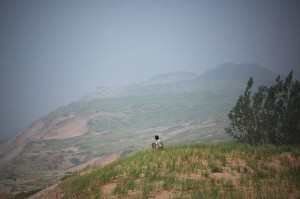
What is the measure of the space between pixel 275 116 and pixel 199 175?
94.0 feet

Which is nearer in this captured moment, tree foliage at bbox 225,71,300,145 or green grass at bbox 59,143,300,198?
green grass at bbox 59,143,300,198

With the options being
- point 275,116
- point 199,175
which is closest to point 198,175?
point 199,175

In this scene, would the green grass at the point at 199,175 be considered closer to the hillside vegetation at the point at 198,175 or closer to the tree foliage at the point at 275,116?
the hillside vegetation at the point at 198,175

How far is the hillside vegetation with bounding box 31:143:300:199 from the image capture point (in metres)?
13.5

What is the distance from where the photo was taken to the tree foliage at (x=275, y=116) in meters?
37.9

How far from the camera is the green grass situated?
1343 cm

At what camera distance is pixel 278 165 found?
56.6 ft

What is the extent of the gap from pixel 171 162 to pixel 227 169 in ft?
13.9

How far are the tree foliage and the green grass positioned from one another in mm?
19978

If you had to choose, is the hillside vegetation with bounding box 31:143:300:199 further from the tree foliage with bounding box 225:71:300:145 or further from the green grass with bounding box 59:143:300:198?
the tree foliage with bounding box 225:71:300:145

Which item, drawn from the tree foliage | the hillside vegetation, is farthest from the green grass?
the tree foliage

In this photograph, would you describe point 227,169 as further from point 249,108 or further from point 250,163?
point 249,108

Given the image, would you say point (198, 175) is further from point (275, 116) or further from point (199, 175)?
point (275, 116)

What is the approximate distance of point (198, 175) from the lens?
17188 millimetres
